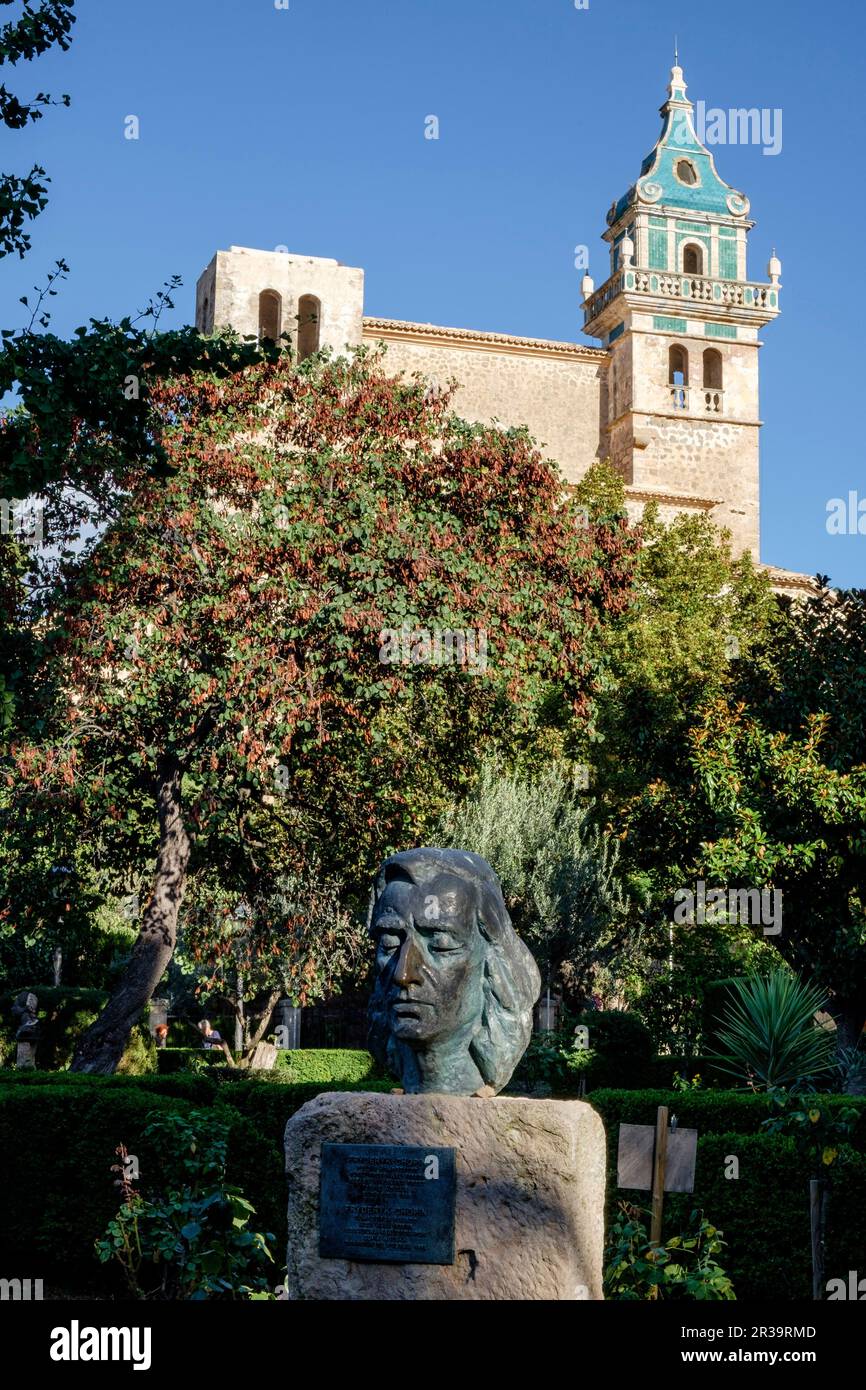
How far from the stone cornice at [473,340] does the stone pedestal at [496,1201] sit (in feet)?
133

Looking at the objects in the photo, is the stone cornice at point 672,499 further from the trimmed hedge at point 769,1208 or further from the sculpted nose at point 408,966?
the sculpted nose at point 408,966

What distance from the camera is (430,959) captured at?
6.46 m

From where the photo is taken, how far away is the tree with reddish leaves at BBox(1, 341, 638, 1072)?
15.0 meters

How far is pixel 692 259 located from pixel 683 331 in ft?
12.6

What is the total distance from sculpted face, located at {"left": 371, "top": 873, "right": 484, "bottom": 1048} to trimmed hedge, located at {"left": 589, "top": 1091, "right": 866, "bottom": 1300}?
5228 mm

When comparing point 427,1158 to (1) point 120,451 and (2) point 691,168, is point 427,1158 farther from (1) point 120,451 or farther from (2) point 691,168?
(2) point 691,168

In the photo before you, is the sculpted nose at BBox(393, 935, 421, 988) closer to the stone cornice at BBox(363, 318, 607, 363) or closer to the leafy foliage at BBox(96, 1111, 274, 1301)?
the leafy foliage at BBox(96, 1111, 274, 1301)

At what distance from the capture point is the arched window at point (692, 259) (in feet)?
164

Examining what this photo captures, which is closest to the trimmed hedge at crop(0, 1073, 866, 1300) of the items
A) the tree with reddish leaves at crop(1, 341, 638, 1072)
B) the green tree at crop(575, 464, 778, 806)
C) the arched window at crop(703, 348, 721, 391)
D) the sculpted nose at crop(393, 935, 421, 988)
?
the tree with reddish leaves at crop(1, 341, 638, 1072)

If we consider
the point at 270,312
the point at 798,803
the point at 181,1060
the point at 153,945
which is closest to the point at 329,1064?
the point at 181,1060

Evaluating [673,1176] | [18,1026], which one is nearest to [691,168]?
[18,1026]

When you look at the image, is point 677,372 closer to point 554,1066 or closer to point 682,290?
point 682,290
